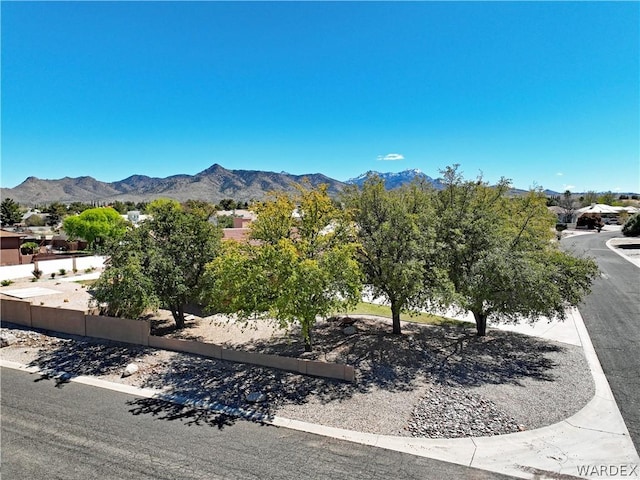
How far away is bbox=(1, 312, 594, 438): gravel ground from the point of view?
37.2ft

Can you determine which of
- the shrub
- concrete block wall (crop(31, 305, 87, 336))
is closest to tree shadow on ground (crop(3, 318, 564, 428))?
concrete block wall (crop(31, 305, 87, 336))

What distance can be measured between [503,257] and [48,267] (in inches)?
Result: 1496

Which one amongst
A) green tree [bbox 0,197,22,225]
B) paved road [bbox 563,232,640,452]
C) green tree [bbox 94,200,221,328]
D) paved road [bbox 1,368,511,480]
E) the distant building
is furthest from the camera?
green tree [bbox 0,197,22,225]

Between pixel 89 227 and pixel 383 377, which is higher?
pixel 89 227

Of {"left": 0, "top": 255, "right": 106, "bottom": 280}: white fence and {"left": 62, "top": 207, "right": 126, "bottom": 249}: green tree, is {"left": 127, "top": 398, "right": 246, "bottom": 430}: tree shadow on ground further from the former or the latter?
{"left": 62, "top": 207, "right": 126, "bottom": 249}: green tree

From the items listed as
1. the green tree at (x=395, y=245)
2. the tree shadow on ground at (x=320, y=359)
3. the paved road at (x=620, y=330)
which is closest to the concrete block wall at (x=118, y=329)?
the tree shadow on ground at (x=320, y=359)

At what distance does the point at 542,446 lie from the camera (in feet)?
32.6

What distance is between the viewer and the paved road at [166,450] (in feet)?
29.8

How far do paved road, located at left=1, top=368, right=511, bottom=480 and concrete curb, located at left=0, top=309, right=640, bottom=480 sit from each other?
1.16 feet

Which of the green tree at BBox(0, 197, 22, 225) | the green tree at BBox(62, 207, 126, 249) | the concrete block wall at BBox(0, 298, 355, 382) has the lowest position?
the concrete block wall at BBox(0, 298, 355, 382)

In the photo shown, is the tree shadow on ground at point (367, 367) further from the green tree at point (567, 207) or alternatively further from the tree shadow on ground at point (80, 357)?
the green tree at point (567, 207)

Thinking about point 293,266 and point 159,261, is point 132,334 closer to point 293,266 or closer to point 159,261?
point 159,261

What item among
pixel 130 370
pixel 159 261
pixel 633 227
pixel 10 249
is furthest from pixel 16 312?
pixel 633 227

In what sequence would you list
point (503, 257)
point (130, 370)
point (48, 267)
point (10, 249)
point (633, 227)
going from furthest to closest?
point (633, 227), point (10, 249), point (48, 267), point (503, 257), point (130, 370)
